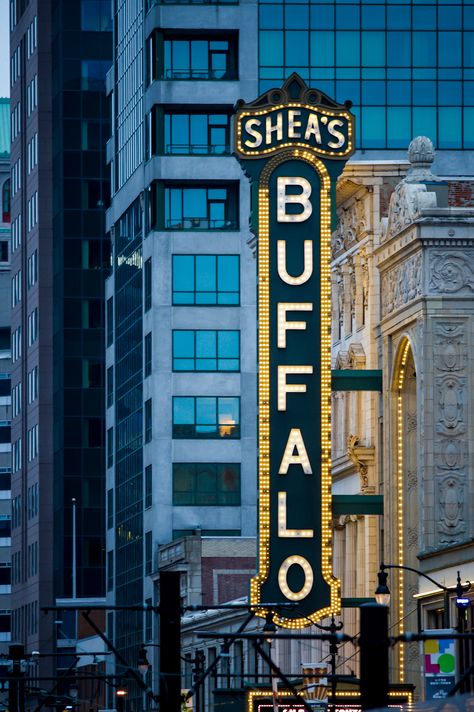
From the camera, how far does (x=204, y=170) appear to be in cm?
12356

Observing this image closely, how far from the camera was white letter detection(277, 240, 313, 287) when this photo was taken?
75.9 m

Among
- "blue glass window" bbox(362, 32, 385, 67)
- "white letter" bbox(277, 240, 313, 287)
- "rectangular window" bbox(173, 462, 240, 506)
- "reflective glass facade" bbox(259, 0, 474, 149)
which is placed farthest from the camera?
"rectangular window" bbox(173, 462, 240, 506)

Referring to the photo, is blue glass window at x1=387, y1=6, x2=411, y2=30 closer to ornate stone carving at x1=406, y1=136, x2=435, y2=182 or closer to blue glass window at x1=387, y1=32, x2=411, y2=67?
blue glass window at x1=387, y1=32, x2=411, y2=67

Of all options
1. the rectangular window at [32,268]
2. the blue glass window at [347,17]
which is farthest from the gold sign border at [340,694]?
the rectangular window at [32,268]

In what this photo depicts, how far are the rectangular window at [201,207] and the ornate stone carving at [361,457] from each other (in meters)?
44.9

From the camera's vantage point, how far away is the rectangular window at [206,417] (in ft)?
405

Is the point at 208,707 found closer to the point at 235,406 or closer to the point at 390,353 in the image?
the point at 235,406

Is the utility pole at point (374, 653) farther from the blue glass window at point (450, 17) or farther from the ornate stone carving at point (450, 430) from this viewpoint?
the blue glass window at point (450, 17)

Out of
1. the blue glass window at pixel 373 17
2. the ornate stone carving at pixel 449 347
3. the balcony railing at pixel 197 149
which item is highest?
the blue glass window at pixel 373 17

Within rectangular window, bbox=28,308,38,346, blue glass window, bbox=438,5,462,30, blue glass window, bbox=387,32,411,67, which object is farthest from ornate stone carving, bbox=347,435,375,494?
rectangular window, bbox=28,308,38,346

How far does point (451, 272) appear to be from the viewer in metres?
72.9

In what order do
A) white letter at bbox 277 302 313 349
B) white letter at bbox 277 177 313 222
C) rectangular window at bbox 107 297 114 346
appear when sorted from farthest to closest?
rectangular window at bbox 107 297 114 346 → white letter at bbox 277 177 313 222 → white letter at bbox 277 302 313 349

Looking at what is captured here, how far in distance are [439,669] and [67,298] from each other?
107940mm

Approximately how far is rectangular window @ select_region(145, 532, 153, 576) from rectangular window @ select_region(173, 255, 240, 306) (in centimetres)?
1243
